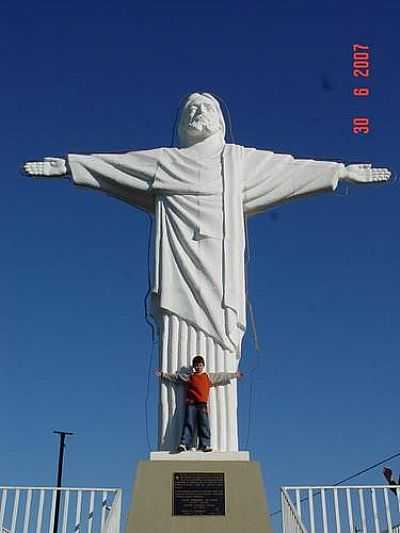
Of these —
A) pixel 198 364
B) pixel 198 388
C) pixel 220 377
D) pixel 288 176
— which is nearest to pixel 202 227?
pixel 288 176

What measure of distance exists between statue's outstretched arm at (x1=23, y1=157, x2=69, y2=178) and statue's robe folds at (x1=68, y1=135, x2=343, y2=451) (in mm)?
139

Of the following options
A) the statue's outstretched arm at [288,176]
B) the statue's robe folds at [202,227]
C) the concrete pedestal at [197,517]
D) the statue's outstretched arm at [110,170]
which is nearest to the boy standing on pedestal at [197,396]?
the statue's robe folds at [202,227]

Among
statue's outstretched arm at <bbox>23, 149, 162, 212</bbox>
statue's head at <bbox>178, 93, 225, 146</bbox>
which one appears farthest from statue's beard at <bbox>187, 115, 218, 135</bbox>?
statue's outstretched arm at <bbox>23, 149, 162, 212</bbox>

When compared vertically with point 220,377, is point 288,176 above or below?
above

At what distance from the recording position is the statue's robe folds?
9.41 metres

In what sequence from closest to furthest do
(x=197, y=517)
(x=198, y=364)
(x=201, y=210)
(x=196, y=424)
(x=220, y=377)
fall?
(x=197, y=517) < (x=196, y=424) < (x=198, y=364) < (x=220, y=377) < (x=201, y=210)

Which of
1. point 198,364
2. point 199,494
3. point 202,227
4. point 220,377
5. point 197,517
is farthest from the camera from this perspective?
point 202,227

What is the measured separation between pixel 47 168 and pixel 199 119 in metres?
2.23

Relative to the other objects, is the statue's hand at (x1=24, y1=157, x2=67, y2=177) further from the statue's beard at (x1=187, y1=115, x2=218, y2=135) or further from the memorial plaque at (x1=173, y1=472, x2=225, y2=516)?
the memorial plaque at (x1=173, y1=472, x2=225, y2=516)

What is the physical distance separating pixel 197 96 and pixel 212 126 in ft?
1.88

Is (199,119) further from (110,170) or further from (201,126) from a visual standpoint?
(110,170)

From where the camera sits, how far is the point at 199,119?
10.8 meters

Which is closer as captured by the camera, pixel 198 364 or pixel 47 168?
pixel 198 364

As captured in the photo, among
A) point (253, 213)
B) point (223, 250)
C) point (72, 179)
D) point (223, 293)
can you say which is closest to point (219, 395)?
point (223, 293)
